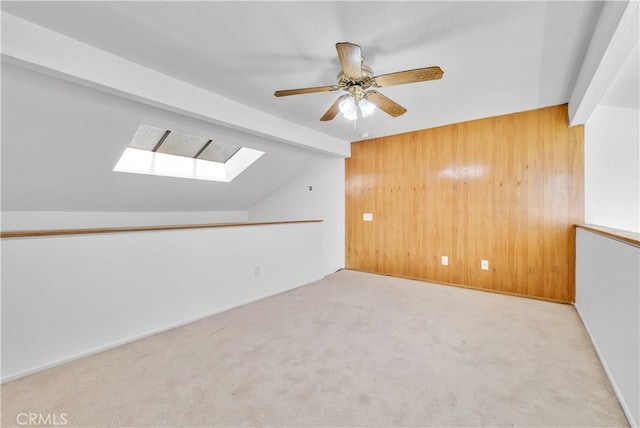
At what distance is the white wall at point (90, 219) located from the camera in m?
3.04

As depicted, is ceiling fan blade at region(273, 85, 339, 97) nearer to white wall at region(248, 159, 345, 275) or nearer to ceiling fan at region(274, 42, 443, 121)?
ceiling fan at region(274, 42, 443, 121)

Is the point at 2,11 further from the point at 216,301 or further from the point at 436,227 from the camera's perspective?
the point at 436,227

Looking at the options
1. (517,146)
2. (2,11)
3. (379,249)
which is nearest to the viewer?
(2,11)

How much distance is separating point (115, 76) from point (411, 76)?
2143mm

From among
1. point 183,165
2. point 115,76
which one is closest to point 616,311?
point 115,76

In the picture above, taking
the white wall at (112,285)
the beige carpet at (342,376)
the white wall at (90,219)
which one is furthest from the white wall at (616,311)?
the white wall at (90,219)

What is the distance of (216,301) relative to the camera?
281cm

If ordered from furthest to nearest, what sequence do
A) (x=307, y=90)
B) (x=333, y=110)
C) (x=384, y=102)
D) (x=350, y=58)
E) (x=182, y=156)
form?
(x=182, y=156)
(x=333, y=110)
(x=384, y=102)
(x=307, y=90)
(x=350, y=58)

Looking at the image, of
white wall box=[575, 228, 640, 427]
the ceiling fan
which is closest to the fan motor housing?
the ceiling fan

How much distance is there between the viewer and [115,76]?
2.05 m

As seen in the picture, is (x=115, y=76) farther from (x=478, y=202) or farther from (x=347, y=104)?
(x=478, y=202)

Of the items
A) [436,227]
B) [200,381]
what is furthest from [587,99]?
[200,381]

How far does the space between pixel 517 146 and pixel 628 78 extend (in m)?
1.09

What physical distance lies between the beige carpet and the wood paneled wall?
766 millimetres
